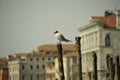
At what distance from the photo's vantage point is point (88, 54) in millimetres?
45812

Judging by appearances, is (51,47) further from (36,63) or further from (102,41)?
(102,41)

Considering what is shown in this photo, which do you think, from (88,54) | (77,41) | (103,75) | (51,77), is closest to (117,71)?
(77,41)

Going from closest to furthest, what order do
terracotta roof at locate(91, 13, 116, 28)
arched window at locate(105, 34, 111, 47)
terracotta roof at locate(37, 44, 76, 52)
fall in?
arched window at locate(105, 34, 111, 47), terracotta roof at locate(91, 13, 116, 28), terracotta roof at locate(37, 44, 76, 52)

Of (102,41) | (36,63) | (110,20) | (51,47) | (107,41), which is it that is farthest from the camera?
(51,47)

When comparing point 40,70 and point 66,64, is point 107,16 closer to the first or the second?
point 66,64

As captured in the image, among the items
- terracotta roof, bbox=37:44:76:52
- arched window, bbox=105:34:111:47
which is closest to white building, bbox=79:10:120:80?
arched window, bbox=105:34:111:47

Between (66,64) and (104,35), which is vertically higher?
(104,35)

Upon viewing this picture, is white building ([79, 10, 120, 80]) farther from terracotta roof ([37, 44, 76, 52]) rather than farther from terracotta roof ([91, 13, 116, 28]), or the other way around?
terracotta roof ([37, 44, 76, 52])

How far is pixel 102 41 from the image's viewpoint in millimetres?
43562

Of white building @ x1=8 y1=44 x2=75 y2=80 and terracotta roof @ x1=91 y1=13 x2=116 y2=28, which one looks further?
white building @ x1=8 y1=44 x2=75 y2=80

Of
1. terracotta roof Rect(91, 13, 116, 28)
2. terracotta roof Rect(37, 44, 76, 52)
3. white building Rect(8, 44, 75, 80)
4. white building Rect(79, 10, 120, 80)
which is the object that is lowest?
white building Rect(8, 44, 75, 80)

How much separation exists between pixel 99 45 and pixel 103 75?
274 cm

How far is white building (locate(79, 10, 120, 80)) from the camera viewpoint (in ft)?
142

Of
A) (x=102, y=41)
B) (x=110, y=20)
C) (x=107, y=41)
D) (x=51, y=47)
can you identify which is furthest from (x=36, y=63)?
(x=102, y=41)
